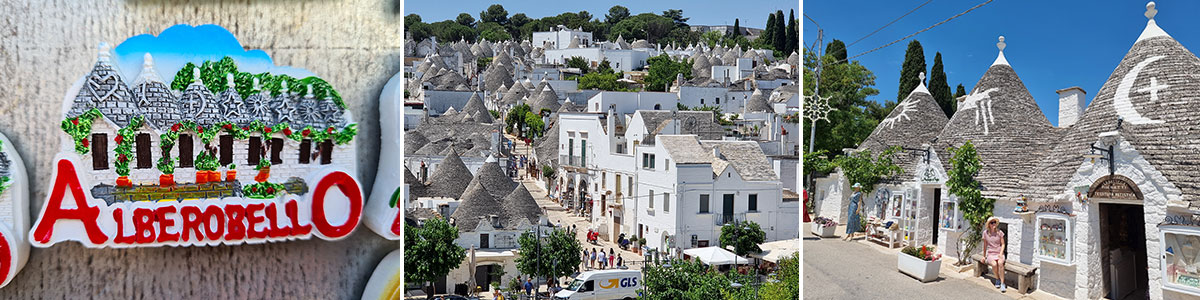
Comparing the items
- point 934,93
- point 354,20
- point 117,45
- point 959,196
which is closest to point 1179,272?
point 959,196

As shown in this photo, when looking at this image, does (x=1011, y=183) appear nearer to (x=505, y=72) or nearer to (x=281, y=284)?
(x=281, y=284)

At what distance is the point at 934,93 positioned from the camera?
15.8 feet

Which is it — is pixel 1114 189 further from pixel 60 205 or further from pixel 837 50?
pixel 60 205

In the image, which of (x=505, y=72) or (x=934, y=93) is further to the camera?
(x=505, y=72)

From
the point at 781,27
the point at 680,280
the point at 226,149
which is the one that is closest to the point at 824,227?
the point at 680,280

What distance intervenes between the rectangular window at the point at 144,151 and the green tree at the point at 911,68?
3536 millimetres

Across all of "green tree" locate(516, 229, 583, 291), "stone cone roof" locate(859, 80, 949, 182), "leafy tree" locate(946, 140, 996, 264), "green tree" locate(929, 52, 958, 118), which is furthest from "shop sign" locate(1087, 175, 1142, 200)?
"green tree" locate(516, 229, 583, 291)

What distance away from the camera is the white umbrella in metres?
3.88

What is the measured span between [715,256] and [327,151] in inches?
77.6

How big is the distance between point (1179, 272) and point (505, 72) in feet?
39.4

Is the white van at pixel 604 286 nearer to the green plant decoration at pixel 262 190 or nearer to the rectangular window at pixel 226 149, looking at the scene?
the green plant decoration at pixel 262 190

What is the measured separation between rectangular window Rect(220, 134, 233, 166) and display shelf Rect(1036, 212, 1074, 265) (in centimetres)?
331

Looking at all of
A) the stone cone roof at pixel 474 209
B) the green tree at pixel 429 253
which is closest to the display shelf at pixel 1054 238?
the stone cone roof at pixel 474 209

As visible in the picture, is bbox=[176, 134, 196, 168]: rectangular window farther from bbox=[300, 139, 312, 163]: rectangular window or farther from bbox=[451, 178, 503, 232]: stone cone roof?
bbox=[451, 178, 503, 232]: stone cone roof
